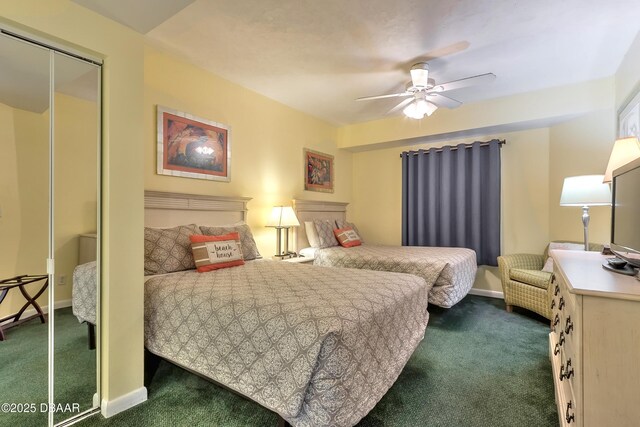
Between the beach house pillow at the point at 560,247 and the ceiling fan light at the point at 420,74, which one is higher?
the ceiling fan light at the point at 420,74

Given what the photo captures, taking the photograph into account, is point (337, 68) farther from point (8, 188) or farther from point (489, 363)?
point (489, 363)

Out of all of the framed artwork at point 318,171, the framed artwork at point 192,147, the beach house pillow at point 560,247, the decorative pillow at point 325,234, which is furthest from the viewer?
the framed artwork at point 318,171

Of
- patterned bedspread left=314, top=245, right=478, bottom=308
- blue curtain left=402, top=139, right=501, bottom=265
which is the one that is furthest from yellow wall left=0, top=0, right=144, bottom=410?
blue curtain left=402, top=139, right=501, bottom=265

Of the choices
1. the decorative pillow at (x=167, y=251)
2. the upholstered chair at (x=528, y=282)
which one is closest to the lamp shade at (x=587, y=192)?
the upholstered chair at (x=528, y=282)

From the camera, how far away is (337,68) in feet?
10.1

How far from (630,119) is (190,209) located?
410cm

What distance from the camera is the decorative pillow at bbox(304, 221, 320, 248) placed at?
13.3 feet

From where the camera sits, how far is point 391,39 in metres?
2.53

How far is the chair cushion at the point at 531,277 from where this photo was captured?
3.17 m

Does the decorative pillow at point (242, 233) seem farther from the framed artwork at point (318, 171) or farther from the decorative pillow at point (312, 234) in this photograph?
the framed artwork at point (318, 171)

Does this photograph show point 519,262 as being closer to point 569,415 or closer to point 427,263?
point 427,263

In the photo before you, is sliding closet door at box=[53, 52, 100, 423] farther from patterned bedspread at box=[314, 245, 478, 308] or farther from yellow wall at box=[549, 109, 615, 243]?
yellow wall at box=[549, 109, 615, 243]

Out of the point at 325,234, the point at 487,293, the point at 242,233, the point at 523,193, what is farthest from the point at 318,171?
the point at 487,293

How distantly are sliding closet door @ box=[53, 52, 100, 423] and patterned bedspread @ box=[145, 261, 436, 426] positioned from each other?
370 mm
